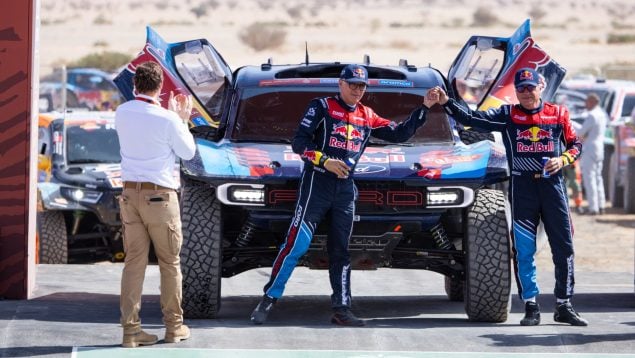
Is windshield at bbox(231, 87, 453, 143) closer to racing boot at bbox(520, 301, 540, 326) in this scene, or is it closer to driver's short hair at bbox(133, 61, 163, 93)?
racing boot at bbox(520, 301, 540, 326)

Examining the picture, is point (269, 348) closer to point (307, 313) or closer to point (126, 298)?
point (126, 298)

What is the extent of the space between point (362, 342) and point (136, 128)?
6.49 ft

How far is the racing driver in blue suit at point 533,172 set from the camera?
9734 millimetres

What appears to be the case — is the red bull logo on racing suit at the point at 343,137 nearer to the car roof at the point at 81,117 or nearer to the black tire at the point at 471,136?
the black tire at the point at 471,136

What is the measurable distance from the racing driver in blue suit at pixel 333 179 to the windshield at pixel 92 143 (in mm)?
6515

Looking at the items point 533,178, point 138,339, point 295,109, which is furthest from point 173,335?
point 533,178

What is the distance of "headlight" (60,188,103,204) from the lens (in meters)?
14.9

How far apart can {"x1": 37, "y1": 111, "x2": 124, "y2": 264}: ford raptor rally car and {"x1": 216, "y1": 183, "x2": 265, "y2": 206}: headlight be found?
5.45 metres

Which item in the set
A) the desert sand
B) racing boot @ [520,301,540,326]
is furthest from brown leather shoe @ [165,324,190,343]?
the desert sand

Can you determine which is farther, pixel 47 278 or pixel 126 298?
pixel 47 278

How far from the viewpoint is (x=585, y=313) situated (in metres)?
10.6

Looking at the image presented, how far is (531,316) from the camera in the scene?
9.81 meters

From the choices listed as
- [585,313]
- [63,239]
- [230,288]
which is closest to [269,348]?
[585,313]

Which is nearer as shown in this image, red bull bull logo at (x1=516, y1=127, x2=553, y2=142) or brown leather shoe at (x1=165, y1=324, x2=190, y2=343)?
brown leather shoe at (x1=165, y1=324, x2=190, y2=343)
